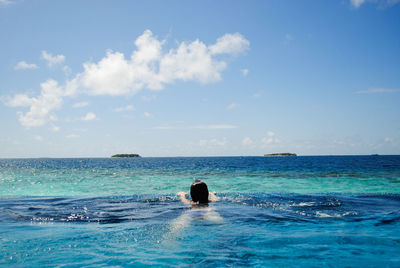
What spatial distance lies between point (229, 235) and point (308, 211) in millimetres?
4183

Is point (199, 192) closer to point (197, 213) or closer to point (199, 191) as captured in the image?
point (199, 191)

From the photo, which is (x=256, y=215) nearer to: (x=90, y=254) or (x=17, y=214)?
(x=90, y=254)

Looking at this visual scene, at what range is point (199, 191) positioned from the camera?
9.12 meters

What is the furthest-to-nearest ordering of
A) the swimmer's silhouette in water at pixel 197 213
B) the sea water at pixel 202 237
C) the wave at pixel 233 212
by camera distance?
the wave at pixel 233 212, the swimmer's silhouette in water at pixel 197 213, the sea water at pixel 202 237

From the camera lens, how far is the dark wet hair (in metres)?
9.09

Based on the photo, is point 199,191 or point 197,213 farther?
point 199,191

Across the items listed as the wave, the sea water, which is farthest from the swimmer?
the sea water

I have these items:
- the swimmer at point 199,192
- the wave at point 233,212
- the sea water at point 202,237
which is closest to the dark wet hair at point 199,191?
the swimmer at point 199,192

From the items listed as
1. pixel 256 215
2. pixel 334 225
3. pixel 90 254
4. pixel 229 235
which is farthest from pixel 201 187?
pixel 90 254

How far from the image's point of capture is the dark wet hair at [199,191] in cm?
909

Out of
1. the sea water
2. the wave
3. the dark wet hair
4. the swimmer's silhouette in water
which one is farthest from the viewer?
the dark wet hair

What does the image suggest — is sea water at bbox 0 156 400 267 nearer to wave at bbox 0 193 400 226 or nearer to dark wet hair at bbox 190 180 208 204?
wave at bbox 0 193 400 226

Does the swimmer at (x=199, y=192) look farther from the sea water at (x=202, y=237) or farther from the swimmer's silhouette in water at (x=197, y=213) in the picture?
the sea water at (x=202, y=237)

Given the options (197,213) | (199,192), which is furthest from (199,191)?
(197,213)
